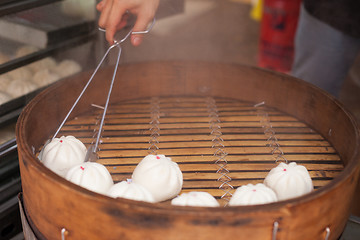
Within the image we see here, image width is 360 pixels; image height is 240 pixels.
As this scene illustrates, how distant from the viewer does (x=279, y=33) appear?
3.92 meters

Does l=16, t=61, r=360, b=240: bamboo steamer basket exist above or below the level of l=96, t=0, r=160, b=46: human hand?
below

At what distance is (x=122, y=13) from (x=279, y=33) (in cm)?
269

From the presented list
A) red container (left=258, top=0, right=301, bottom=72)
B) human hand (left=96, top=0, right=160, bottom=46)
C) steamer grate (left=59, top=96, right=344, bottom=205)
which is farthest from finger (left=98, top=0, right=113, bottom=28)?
red container (left=258, top=0, right=301, bottom=72)

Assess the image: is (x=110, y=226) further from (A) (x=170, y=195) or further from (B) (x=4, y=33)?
(B) (x=4, y=33)

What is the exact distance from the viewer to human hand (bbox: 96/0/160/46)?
1514 mm

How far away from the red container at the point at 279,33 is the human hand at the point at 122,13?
2.55 metres

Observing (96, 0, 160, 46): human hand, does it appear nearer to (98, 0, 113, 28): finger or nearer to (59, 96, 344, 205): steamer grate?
(98, 0, 113, 28): finger

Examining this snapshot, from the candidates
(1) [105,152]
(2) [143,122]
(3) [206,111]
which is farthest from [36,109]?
(3) [206,111]

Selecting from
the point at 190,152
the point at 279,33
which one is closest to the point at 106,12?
the point at 190,152

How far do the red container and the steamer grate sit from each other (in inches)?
87.8

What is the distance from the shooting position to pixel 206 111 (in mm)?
1830

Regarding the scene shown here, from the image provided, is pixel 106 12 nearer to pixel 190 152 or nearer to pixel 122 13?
pixel 122 13

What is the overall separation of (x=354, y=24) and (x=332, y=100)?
1015mm

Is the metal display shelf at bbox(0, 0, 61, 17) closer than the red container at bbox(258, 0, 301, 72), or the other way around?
the metal display shelf at bbox(0, 0, 61, 17)
